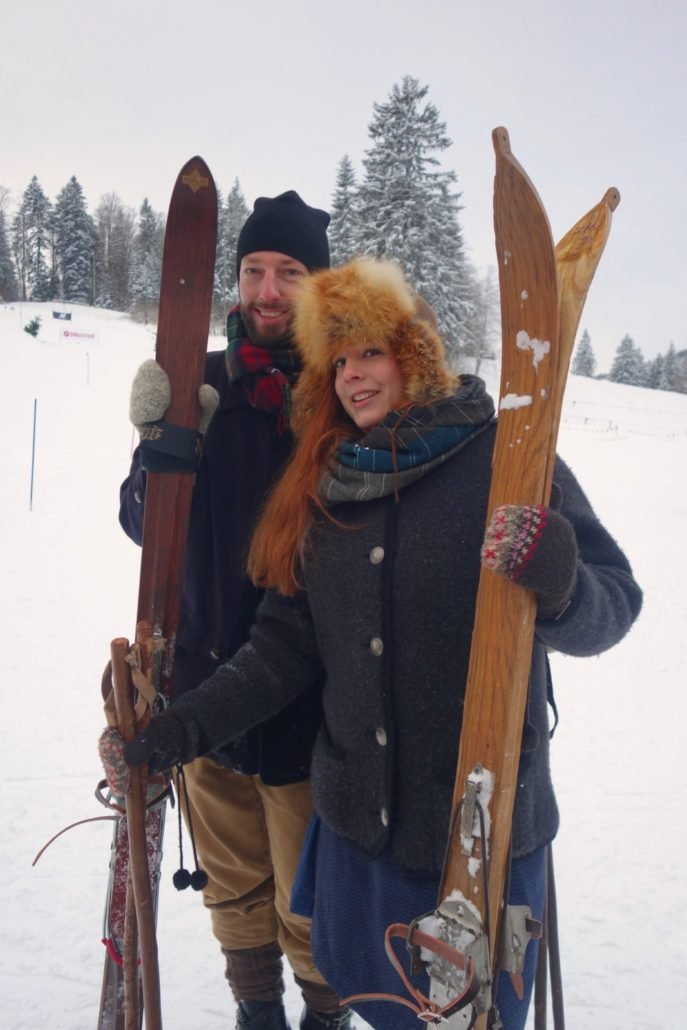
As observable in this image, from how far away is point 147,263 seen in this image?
141 ft

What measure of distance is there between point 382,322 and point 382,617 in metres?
0.65

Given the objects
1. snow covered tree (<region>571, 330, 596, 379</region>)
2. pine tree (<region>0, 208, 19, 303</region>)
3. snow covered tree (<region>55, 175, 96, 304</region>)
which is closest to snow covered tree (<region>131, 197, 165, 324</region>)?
snow covered tree (<region>55, 175, 96, 304</region>)

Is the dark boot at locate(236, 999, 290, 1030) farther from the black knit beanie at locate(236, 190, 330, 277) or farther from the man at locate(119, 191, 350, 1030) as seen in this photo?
the black knit beanie at locate(236, 190, 330, 277)

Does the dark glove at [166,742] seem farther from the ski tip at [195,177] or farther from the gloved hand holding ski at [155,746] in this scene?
the ski tip at [195,177]

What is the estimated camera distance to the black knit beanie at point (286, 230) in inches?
77.7

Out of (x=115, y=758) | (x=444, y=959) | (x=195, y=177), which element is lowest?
(x=444, y=959)

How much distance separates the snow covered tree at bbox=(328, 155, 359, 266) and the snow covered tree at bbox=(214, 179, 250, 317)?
133 inches

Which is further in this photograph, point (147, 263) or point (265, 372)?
point (147, 263)

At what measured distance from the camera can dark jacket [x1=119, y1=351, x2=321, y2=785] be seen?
1838 millimetres

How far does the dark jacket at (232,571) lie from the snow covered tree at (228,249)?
21753 millimetres

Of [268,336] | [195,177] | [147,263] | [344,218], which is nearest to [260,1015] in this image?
[268,336]

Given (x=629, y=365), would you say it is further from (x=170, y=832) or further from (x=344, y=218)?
(x=170, y=832)

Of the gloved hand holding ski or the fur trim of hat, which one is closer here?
the fur trim of hat

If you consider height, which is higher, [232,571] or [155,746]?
[232,571]
